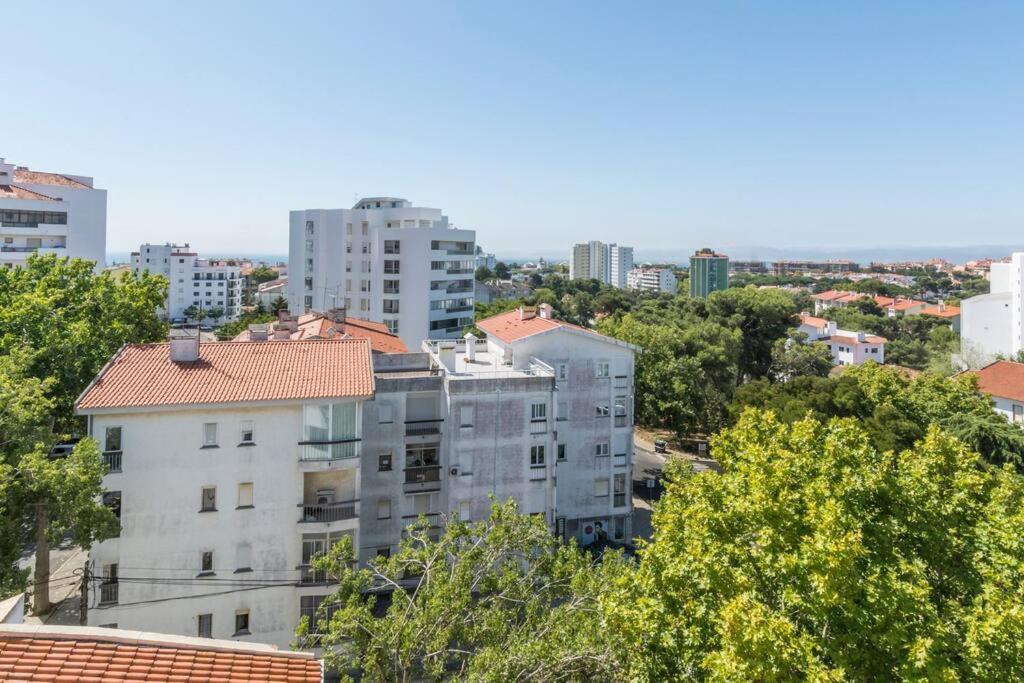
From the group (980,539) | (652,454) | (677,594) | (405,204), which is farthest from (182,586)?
(405,204)

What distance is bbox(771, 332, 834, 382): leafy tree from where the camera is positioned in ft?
223

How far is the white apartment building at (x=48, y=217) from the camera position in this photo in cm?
5525

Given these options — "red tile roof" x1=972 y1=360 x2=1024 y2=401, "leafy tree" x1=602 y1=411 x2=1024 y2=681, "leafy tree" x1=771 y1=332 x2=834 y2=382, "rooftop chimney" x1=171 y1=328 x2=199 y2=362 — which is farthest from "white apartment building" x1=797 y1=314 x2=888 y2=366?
"rooftop chimney" x1=171 y1=328 x2=199 y2=362

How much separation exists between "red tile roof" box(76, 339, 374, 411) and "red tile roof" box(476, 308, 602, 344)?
34.8 feet

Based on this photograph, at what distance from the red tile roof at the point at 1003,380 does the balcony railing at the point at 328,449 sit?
194ft

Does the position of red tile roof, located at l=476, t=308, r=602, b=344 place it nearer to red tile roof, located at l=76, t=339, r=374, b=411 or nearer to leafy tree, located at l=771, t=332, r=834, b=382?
red tile roof, located at l=76, t=339, r=374, b=411

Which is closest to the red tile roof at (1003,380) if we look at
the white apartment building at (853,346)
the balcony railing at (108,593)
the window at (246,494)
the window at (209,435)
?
the white apartment building at (853,346)

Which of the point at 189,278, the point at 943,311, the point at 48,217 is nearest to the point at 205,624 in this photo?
the point at 48,217

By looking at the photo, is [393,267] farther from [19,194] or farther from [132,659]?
[132,659]

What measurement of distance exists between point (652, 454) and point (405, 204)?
4446 centimetres

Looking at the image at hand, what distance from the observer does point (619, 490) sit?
1433 inches

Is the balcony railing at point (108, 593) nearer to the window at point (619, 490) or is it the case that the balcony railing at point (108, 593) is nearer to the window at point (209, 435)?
the window at point (209, 435)

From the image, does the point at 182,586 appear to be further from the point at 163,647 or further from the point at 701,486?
the point at 701,486

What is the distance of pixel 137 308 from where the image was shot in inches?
1518
